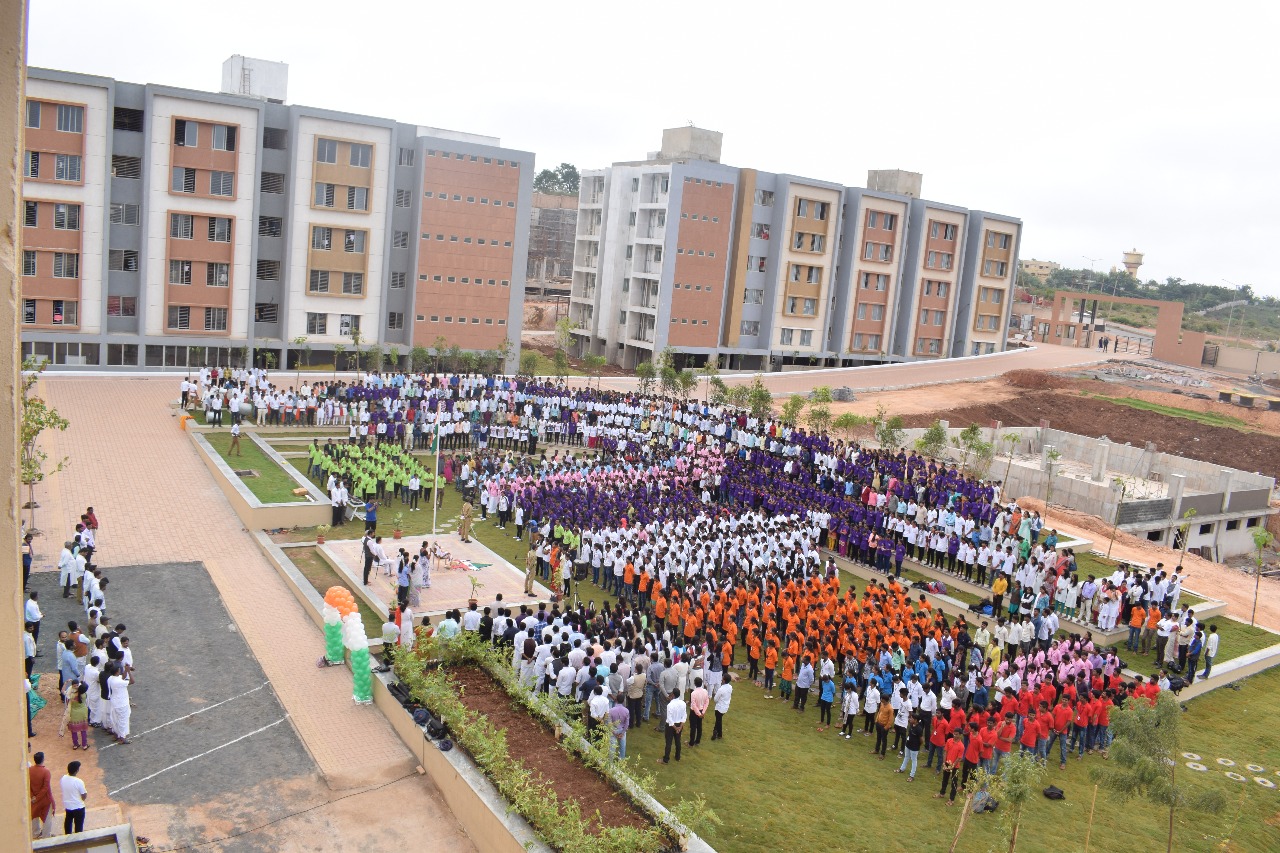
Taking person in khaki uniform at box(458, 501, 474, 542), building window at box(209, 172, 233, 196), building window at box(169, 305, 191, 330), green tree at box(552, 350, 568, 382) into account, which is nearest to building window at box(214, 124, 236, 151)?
building window at box(209, 172, 233, 196)

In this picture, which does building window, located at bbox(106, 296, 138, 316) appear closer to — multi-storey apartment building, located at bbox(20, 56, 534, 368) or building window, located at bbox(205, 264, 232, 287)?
multi-storey apartment building, located at bbox(20, 56, 534, 368)

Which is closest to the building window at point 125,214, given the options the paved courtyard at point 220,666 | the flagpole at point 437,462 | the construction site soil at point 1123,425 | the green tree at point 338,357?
the green tree at point 338,357

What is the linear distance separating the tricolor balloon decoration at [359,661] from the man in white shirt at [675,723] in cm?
437

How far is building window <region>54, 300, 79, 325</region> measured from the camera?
37469 millimetres

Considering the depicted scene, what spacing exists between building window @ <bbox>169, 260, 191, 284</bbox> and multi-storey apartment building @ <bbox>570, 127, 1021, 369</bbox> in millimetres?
23393

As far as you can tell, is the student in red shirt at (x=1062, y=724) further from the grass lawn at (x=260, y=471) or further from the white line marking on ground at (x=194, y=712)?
the grass lawn at (x=260, y=471)

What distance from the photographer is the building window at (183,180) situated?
3862cm

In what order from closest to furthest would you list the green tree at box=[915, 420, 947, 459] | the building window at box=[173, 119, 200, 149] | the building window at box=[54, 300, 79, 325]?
the green tree at box=[915, 420, 947, 459]
the building window at box=[54, 300, 79, 325]
the building window at box=[173, 119, 200, 149]

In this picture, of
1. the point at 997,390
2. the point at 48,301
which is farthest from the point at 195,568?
the point at 997,390

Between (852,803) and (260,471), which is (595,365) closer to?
(260,471)

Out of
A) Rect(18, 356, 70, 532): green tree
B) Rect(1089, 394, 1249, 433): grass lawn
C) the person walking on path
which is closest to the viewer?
the person walking on path

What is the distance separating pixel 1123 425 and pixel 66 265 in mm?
46718

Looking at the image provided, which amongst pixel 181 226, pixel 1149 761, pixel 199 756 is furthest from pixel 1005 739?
pixel 181 226

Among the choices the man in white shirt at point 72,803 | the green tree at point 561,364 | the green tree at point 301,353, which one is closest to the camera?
the man in white shirt at point 72,803
